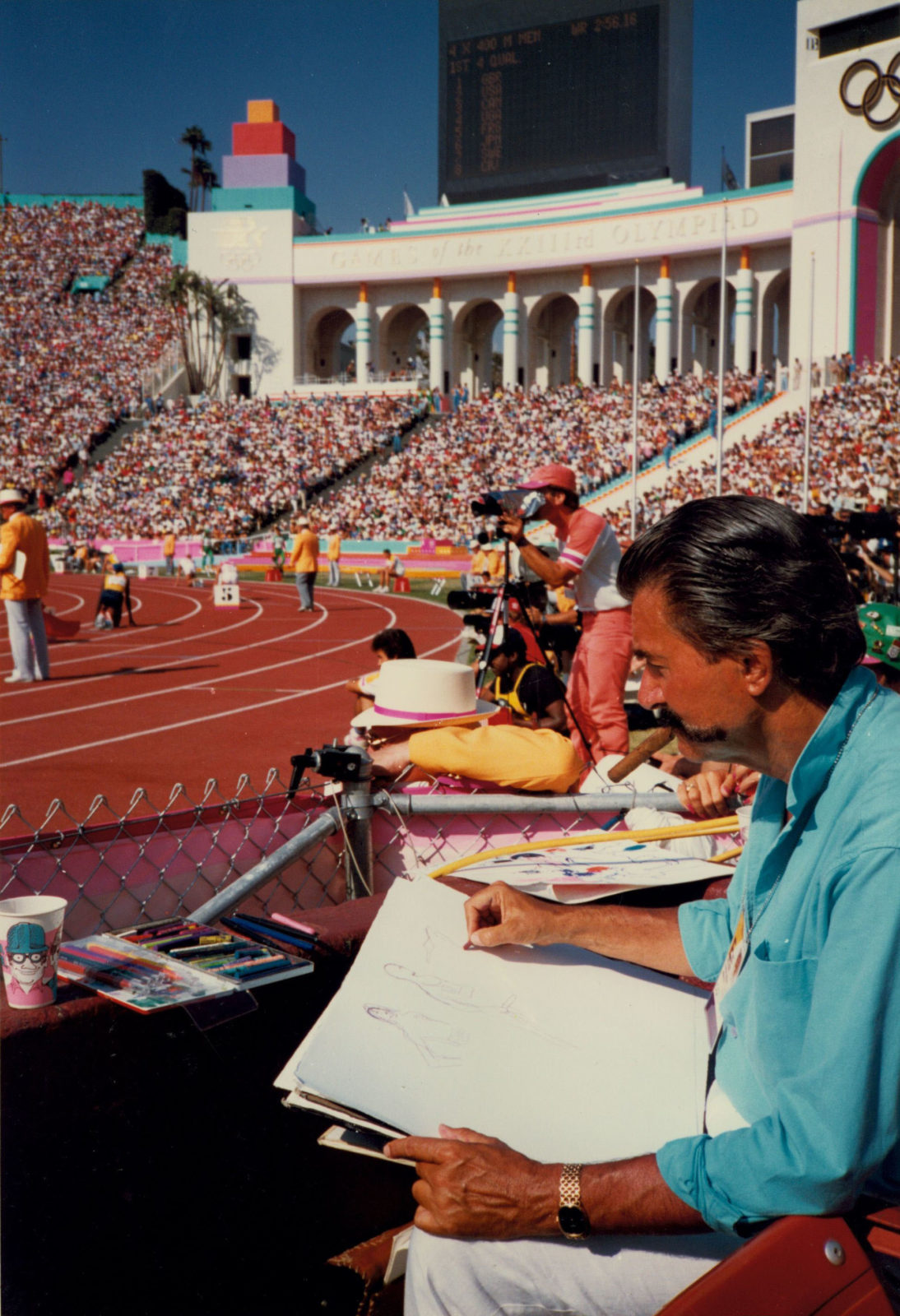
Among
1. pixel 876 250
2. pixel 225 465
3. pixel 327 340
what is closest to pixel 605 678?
pixel 876 250

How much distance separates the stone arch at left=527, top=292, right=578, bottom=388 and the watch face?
2059 inches

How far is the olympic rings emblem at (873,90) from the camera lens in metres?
33.8

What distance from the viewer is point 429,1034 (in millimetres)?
1743

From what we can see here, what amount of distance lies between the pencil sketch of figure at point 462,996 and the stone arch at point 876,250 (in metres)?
37.7

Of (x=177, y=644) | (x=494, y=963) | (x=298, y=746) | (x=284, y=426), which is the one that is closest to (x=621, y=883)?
(x=494, y=963)

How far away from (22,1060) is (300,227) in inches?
2196

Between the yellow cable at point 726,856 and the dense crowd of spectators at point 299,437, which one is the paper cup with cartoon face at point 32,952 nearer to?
the yellow cable at point 726,856

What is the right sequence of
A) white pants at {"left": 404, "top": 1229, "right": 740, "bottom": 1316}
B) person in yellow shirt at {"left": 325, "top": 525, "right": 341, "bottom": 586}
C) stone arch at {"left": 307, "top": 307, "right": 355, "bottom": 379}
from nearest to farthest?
white pants at {"left": 404, "top": 1229, "right": 740, "bottom": 1316}, person in yellow shirt at {"left": 325, "top": 525, "right": 341, "bottom": 586}, stone arch at {"left": 307, "top": 307, "right": 355, "bottom": 379}

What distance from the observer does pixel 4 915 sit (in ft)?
6.01

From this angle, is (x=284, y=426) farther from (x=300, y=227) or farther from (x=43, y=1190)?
(x=43, y=1190)

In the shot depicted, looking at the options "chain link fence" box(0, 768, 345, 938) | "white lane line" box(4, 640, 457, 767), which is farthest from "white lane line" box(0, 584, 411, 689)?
"chain link fence" box(0, 768, 345, 938)

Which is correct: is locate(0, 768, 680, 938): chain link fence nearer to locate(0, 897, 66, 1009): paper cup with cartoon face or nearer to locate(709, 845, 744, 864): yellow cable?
locate(709, 845, 744, 864): yellow cable

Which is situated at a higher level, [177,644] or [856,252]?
[856,252]

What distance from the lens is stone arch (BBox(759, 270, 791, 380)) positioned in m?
45.6
